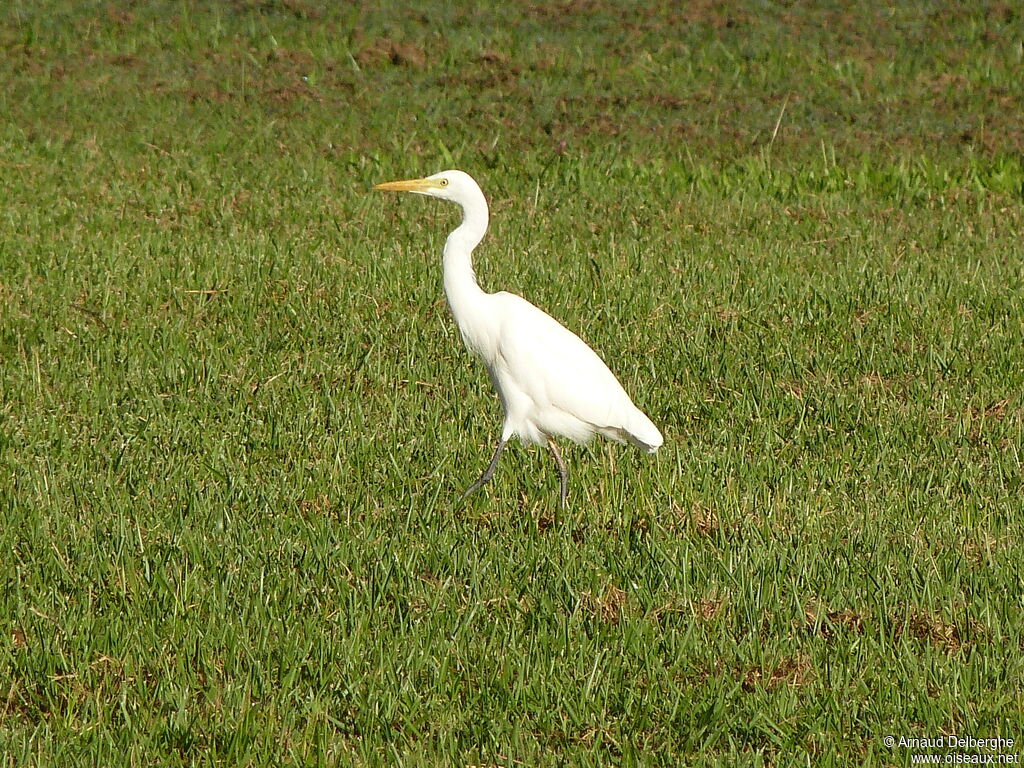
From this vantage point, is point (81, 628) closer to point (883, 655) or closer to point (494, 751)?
point (494, 751)

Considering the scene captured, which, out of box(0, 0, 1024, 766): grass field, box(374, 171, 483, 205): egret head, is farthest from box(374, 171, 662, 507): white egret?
box(0, 0, 1024, 766): grass field

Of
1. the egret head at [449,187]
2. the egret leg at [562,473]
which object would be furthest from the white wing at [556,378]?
the egret head at [449,187]

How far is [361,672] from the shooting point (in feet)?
13.1

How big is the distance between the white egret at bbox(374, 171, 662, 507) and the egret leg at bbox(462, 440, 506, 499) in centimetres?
1

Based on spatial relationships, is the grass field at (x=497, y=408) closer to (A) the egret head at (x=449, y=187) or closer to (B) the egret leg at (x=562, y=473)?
(B) the egret leg at (x=562, y=473)

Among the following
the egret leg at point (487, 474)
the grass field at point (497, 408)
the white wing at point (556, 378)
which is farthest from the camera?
the white wing at point (556, 378)

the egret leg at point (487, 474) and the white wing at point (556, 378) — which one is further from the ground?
the white wing at point (556, 378)

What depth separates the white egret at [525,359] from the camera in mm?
5629

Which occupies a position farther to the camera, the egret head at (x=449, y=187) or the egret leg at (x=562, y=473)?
the egret head at (x=449, y=187)

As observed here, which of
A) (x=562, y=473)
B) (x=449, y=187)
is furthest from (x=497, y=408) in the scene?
(x=449, y=187)

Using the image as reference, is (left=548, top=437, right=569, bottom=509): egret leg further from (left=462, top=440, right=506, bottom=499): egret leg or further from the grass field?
(left=462, top=440, right=506, bottom=499): egret leg

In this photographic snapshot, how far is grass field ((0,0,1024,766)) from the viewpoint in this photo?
12.7ft

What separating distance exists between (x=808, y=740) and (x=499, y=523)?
171 cm

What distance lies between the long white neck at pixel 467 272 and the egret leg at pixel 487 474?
1.44 feet
